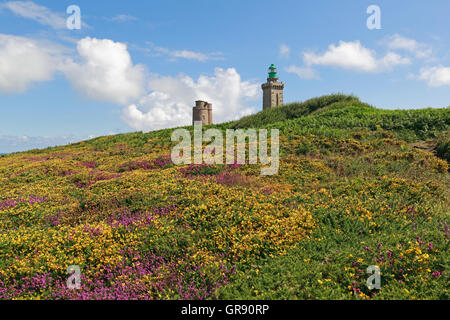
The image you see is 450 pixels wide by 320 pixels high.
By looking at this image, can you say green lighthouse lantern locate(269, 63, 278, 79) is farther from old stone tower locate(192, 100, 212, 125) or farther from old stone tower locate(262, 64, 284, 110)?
old stone tower locate(192, 100, 212, 125)

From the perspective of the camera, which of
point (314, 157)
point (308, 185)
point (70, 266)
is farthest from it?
point (314, 157)

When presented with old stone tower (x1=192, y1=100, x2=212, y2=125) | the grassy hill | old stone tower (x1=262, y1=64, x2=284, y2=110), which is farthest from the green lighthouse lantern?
the grassy hill

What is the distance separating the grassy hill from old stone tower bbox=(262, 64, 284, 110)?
54715 mm

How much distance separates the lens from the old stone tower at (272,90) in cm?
6831

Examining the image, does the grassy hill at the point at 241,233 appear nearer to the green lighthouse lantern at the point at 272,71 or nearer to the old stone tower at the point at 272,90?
the old stone tower at the point at 272,90

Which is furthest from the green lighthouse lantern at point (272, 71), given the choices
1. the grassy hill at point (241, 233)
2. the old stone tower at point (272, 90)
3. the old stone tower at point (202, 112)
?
the grassy hill at point (241, 233)

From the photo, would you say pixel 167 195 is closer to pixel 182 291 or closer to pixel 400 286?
pixel 182 291

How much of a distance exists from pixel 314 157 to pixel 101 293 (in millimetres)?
13345

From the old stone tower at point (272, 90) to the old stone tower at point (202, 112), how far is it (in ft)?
45.6

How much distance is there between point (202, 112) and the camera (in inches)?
2500

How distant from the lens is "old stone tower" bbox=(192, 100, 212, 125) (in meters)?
63.3
